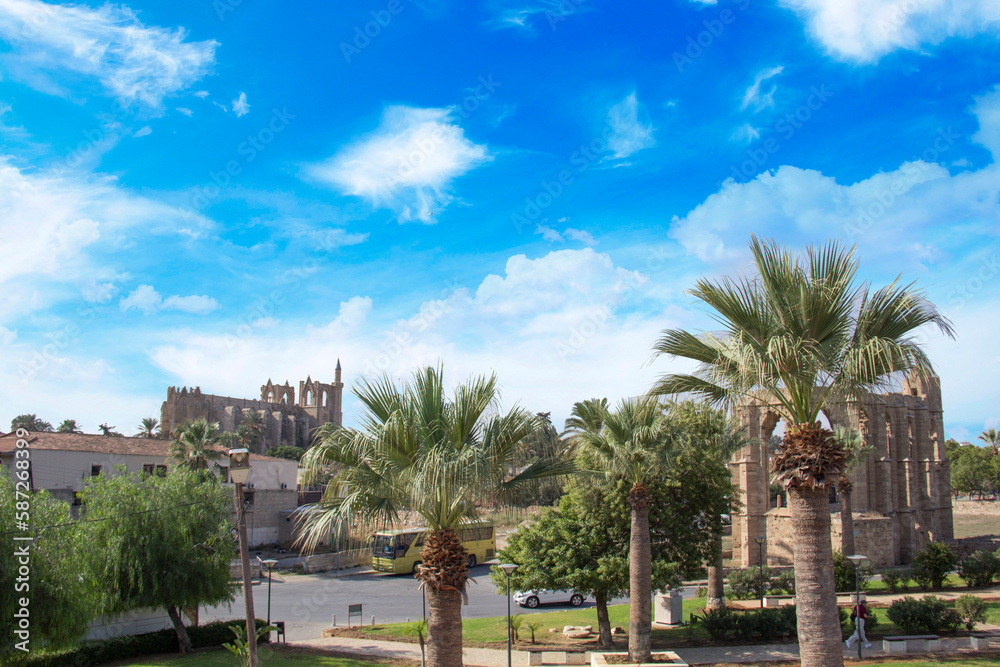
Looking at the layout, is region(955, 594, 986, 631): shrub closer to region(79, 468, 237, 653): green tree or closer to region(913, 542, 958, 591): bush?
region(913, 542, 958, 591): bush

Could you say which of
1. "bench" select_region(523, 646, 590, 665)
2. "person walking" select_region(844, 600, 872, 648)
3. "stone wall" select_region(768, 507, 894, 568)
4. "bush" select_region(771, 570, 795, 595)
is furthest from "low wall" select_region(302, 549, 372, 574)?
"person walking" select_region(844, 600, 872, 648)

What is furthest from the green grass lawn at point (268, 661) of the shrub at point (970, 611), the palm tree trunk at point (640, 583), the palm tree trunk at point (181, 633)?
the shrub at point (970, 611)

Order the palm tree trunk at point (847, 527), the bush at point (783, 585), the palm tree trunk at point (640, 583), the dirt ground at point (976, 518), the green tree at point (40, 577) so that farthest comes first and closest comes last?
the dirt ground at point (976, 518)
the palm tree trunk at point (847, 527)
the bush at point (783, 585)
the palm tree trunk at point (640, 583)
the green tree at point (40, 577)

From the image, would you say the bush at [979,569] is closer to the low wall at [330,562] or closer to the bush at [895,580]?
the bush at [895,580]

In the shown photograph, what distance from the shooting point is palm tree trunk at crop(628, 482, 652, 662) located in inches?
624

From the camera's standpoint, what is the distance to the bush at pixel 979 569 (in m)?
30.6

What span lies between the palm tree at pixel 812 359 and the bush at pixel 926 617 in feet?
42.4

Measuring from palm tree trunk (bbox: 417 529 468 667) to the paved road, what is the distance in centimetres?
1366

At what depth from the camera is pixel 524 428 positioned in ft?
38.4

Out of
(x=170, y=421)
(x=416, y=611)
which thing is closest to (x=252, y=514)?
(x=416, y=611)

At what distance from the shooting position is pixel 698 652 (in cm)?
1889

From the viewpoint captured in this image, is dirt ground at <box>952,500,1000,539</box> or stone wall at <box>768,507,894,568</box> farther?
dirt ground at <box>952,500,1000,539</box>

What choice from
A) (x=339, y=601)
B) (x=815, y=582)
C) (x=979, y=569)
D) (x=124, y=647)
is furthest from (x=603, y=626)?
(x=979, y=569)

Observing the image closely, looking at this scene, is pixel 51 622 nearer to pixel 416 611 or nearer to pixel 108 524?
pixel 108 524
